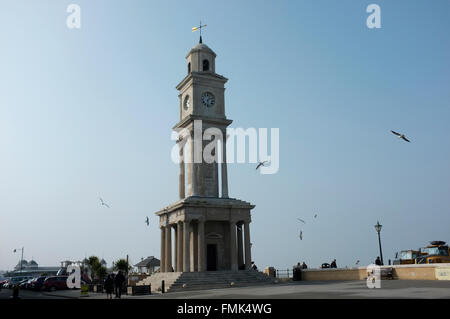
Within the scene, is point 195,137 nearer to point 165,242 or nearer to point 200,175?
point 200,175

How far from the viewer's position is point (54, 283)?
163ft

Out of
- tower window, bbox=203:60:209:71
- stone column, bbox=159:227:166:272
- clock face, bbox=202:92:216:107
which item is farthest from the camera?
tower window, bbox=203:60:209:71

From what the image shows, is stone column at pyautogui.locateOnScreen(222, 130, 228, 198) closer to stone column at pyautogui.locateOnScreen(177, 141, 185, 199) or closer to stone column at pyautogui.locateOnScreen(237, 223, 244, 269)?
stone column at pyautogui.locateOnScreen(237, 223, 244, 269)

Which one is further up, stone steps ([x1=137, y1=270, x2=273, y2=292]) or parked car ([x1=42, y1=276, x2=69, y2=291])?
stone steps ([x1=137, y1=270, x2=273, y2=292])

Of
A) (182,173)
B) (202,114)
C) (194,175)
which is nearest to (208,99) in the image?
(202,114)

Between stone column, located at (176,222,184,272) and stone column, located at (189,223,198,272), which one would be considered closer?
stone column, located at (189,223,198,272)

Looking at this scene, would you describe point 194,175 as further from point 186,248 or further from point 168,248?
point 168,248

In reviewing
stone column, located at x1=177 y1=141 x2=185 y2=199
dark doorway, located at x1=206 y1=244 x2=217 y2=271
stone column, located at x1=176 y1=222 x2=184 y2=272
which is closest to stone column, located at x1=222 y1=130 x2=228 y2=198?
stone column, located at x1=177 y1=141 x2=185 y2=199

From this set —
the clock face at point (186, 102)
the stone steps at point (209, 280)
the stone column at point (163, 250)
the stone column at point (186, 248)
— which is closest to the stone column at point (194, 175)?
the stone column at point (186, 248)

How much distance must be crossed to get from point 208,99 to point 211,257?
17.4m

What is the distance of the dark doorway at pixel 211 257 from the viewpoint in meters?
45.8

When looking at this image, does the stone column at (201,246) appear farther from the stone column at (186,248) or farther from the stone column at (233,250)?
the stone column at (233,250)

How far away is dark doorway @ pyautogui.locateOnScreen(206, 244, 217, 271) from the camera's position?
150ft

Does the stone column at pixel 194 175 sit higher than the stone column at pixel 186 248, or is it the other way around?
the stone column at pixel 194 175
